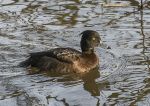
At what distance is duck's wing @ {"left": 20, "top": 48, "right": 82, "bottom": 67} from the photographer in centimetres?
1222

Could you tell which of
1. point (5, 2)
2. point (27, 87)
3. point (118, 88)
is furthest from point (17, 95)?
point (5, 2)

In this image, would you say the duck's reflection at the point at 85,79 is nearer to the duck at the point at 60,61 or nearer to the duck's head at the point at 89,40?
the duck at the point at 60,61

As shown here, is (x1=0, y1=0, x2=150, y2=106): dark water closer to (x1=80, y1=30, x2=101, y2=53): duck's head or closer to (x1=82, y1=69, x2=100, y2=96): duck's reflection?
(x1=82, y1=69, x2=100, y2=96): duck's reflection

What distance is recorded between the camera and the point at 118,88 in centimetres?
1073

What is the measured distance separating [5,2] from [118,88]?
23.0ft

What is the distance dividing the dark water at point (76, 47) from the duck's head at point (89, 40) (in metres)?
0.37

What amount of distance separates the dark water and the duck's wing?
0.33 meters

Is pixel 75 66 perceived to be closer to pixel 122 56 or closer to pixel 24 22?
pixel 122 56

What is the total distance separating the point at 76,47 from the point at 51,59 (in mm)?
1600

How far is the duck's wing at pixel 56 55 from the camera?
12219mm

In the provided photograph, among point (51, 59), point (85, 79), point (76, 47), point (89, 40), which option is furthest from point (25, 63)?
point (76, 47)

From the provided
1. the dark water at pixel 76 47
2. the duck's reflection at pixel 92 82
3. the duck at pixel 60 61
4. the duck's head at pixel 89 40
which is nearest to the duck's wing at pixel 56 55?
the duck at pixel 60 61

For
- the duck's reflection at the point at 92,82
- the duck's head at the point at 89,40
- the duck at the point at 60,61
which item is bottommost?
the duck's reflection at the point at 92,82

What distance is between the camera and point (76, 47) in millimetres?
13766
